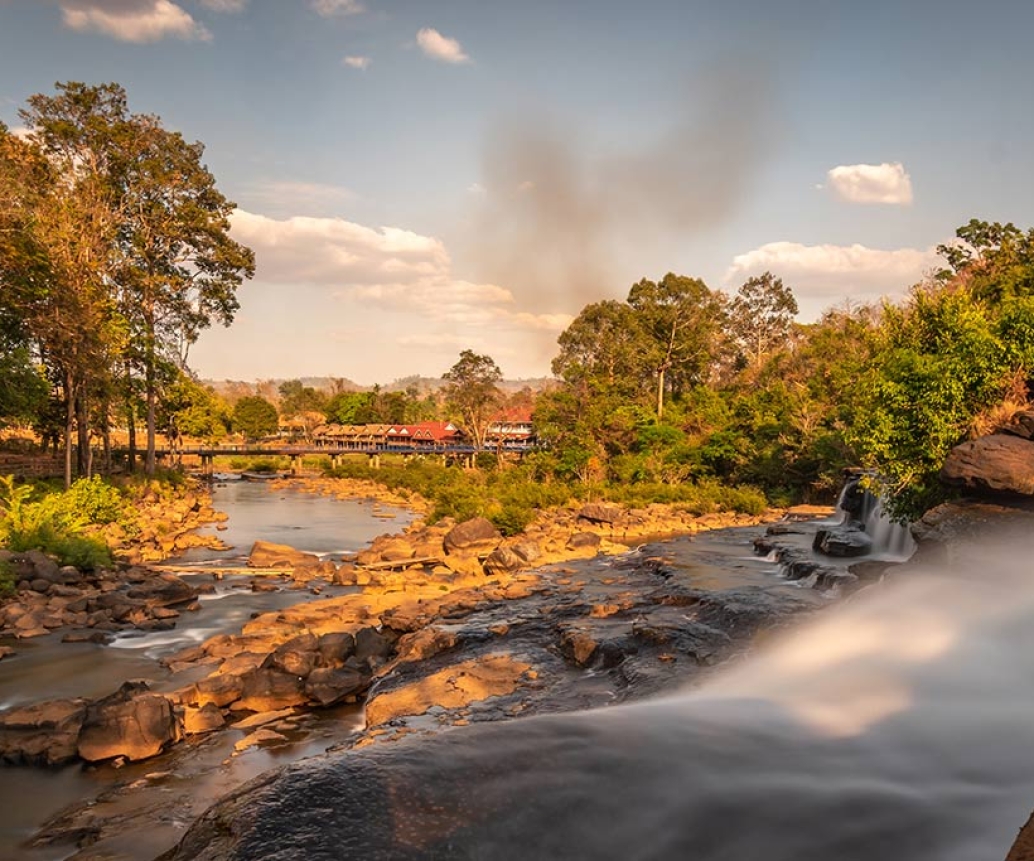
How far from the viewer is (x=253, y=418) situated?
8869 cm

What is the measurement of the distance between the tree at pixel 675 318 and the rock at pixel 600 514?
23011 millimetres

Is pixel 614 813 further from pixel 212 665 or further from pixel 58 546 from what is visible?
pixel 58 546

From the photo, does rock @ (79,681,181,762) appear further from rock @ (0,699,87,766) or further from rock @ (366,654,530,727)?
rock @ (366,654,530,727)

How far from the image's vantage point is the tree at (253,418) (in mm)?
88062

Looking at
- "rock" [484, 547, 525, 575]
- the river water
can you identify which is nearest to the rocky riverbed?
the river water

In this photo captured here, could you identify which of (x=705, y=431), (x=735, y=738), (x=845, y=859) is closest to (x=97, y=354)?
(x=735, y=738)

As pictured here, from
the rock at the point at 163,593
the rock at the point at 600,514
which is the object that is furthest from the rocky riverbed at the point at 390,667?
the rock at the point at 600,514

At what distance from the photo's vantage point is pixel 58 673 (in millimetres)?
12602

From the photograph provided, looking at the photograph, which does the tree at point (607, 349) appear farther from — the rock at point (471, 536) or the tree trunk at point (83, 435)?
the tree trunk at point (83, 435)

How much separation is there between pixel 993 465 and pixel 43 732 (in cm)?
1795

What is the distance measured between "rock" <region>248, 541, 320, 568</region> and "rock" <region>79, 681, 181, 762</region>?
1154cm

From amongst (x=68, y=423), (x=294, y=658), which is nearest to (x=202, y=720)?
(x=294, y=658)

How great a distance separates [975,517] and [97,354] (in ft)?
95.3

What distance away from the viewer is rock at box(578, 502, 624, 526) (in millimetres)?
31812
